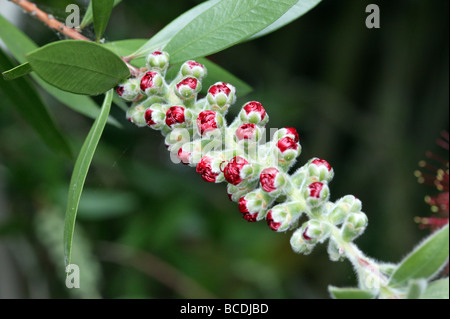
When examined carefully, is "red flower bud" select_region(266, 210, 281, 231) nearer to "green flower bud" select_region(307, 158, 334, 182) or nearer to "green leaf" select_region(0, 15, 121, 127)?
"green flower bud" select_region(307, 158, 334, 182)

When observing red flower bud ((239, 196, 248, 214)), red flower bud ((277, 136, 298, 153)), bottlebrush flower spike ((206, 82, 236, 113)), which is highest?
bottlebrush flower spike ((206, 82, 236, 113))

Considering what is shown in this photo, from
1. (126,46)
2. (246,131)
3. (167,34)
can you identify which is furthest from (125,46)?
(246,131)

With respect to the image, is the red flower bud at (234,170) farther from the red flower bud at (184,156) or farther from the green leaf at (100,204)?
the green leaf at (100,204)

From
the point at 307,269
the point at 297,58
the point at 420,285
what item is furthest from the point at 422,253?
the point at 297,58

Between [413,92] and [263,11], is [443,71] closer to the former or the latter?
[413,92]

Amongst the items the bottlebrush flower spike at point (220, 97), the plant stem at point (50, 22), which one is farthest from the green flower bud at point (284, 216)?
the plant stem at point (50, 22)

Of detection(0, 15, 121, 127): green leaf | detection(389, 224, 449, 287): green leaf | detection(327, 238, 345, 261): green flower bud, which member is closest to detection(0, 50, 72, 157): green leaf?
detection(0, 15, 121, 127): green leaf
